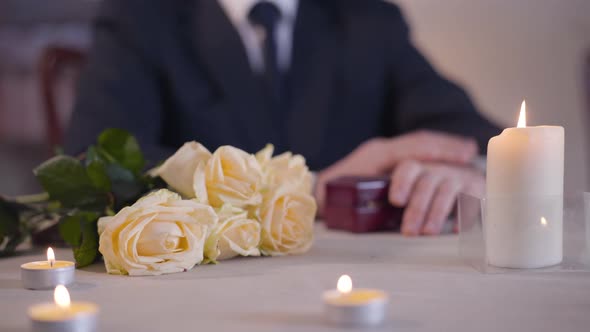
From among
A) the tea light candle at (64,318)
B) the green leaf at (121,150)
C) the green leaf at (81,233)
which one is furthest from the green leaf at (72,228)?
the tea light candle at (64,318)

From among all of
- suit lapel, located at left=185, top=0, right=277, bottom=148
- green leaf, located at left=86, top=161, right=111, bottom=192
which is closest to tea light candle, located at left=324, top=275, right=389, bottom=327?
green leaf, located at left=86, top=161, right=111, bottom=192

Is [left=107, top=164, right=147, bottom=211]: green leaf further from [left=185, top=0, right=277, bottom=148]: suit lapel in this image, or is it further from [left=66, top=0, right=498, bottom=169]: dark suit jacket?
[left=185, top=0, right=277, bottom=148]: suit lapel

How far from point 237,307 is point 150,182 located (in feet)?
0.90

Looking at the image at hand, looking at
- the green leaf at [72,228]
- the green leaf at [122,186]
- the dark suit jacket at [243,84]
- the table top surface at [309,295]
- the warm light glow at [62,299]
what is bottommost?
the table top surface at [309,295]

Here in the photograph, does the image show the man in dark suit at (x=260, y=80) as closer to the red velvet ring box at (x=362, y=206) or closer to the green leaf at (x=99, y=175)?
the red velvet ring box at (x=362, y=206)

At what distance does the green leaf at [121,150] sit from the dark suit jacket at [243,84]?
2.46 feet

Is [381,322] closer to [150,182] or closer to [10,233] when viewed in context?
[150,182]

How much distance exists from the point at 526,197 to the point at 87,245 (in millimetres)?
398

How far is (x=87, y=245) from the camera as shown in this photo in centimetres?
59

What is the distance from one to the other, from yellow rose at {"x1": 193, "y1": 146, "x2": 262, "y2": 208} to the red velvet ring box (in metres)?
0.26

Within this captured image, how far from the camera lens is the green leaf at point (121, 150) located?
668 mm

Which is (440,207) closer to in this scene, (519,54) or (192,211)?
(192,211)

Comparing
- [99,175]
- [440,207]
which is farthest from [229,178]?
[440,207]

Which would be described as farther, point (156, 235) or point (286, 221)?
point (286, 221)
